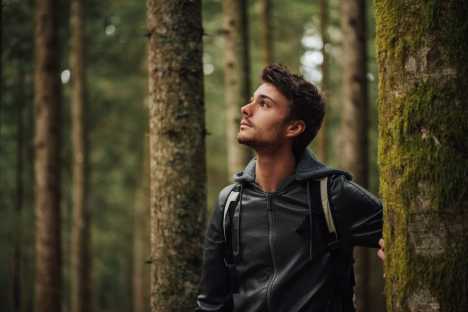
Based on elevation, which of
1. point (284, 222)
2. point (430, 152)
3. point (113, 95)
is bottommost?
point (284, 222)

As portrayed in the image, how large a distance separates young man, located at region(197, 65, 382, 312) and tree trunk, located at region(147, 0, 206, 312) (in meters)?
0.90

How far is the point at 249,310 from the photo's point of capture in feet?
10.3

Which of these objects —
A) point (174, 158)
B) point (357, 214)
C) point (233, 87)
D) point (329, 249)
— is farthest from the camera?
point (233, 87)

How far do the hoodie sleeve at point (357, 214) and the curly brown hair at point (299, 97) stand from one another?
61 centimetres

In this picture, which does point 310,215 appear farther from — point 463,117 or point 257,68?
point 257,68

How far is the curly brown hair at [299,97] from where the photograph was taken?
342 centimetres

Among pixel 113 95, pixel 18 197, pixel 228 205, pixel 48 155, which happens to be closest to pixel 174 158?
pixel 228 205

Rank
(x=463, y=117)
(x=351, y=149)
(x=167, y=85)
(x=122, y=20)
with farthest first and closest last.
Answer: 1. (x=122, y=20)
2. (x=351, y=149)
3. (x=167, y=85)
4. (x=463, y=117)

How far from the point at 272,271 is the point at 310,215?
1.54ft

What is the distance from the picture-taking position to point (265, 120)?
3.37 m

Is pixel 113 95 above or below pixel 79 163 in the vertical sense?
above

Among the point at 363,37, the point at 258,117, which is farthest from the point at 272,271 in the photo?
the point at 363,37

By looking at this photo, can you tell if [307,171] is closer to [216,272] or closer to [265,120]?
[265,120]

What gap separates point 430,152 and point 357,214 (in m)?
0.87
